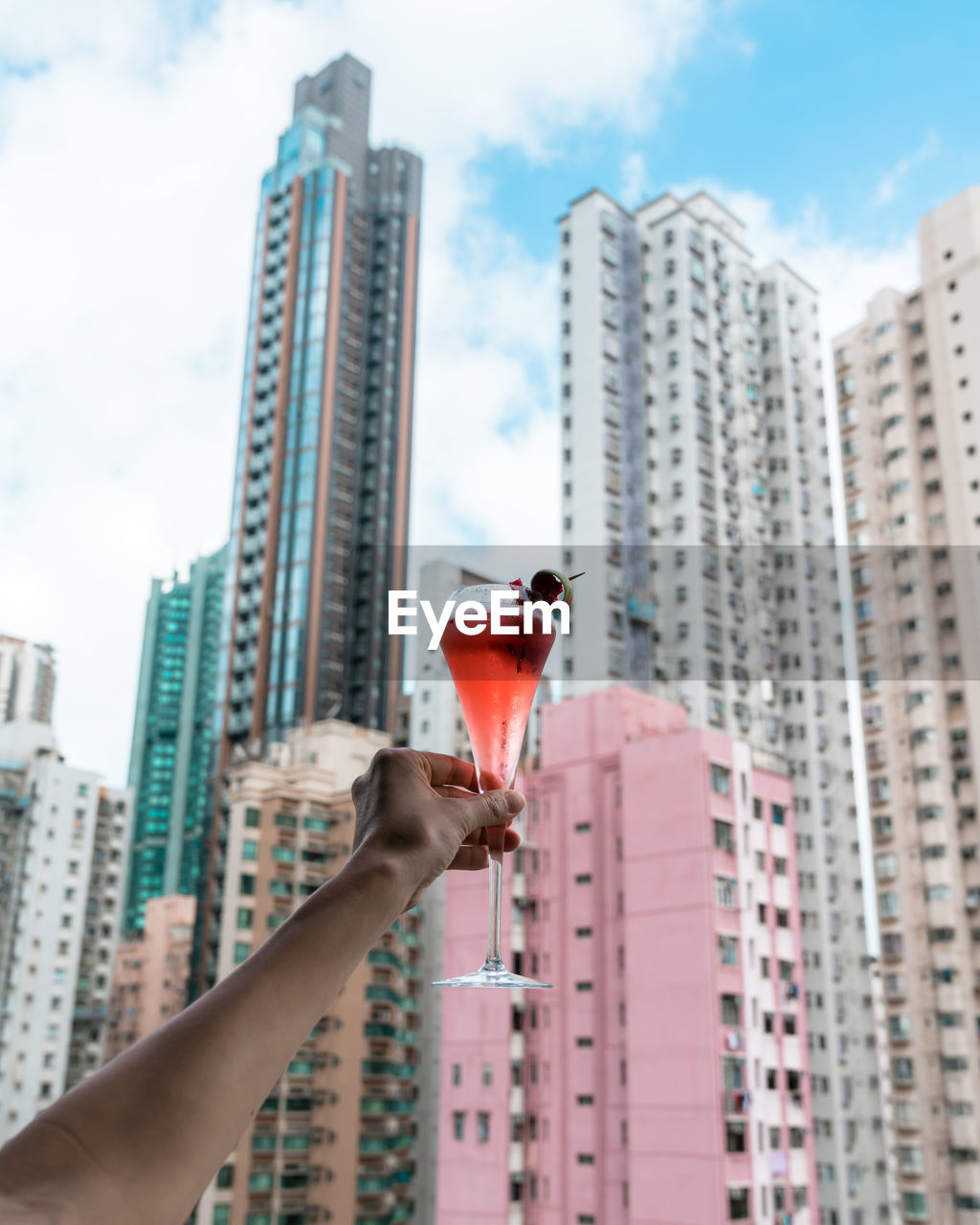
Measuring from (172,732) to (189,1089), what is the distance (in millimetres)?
59362

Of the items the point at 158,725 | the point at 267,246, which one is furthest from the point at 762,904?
the point at 158,725

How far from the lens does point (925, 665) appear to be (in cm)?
2825

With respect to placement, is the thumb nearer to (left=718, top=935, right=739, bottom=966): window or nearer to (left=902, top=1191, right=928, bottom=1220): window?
(left=718, top=935, right=739, bottom=966): window

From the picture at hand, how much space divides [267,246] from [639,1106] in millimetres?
33217

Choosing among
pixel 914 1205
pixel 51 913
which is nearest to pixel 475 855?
pixel 914 1205

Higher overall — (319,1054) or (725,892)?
(725,892)

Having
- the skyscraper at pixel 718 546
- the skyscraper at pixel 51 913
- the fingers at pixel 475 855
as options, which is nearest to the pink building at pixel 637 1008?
the skyscraper at pixel 718 546

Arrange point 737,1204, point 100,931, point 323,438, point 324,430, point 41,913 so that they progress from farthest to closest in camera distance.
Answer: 1. point 324,430
2. point 323,438
3. point 100,931
4. point 41,913
5. point 737,1204

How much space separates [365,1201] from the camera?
88.4 ft

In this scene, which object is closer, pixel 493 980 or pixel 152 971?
pixel 493 980

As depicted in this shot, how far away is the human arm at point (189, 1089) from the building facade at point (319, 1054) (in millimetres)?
25239

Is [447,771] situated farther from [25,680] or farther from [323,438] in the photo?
[25,680]

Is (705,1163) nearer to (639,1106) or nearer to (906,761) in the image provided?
(639,1106)

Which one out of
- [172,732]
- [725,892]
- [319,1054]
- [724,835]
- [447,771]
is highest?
[172,732]
